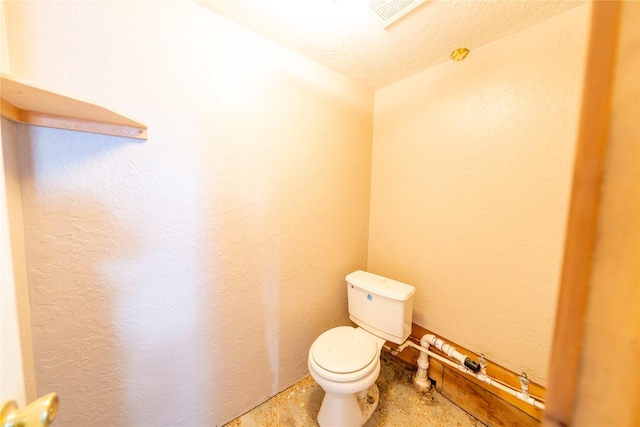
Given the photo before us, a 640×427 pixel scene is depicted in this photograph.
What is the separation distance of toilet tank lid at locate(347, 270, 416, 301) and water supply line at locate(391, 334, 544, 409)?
1.22 ft

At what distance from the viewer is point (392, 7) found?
0.96m

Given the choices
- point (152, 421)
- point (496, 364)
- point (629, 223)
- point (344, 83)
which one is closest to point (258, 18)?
point (344, 83)

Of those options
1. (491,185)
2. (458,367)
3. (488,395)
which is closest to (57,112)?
(491,185)

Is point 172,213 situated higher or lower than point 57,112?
lower

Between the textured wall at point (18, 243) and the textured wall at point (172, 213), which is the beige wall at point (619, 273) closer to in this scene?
the textured wall at point (172, 213)

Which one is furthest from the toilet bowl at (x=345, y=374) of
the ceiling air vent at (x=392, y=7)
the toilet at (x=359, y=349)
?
the ceiling air vent at (x=392, y=7)

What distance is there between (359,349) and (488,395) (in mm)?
759

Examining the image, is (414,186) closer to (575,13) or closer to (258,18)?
(575,13)

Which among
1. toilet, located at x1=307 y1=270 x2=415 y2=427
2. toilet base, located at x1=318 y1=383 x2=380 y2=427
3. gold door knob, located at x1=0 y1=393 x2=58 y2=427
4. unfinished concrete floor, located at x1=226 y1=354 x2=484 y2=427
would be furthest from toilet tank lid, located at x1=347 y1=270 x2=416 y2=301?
gold door knob, located at x1=0 y1=393 x2=58 y2=427

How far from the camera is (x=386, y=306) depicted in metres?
1.31

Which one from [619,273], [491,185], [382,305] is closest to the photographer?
[619,273]

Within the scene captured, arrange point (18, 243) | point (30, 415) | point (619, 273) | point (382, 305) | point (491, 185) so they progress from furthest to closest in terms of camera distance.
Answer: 1. point (382, 305)
2. point (491, 185)
3. point (18, 243)
4. point (30, 415)
5. point (619, 273)

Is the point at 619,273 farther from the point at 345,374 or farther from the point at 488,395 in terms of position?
the point at 488,395

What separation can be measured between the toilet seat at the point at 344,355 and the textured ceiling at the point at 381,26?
1680 mm
